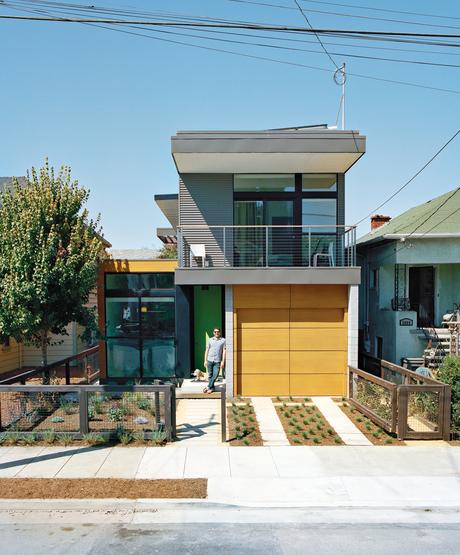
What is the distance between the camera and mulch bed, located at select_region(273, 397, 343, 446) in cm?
838

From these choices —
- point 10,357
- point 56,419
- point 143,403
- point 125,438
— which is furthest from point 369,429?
point 10,357

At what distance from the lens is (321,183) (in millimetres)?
13031

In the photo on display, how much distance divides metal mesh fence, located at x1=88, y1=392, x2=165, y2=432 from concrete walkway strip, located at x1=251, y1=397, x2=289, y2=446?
6.92ft

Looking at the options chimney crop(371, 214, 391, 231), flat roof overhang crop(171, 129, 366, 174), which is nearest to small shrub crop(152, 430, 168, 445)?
flat roof overhang crop(171, 129, 366, 174)

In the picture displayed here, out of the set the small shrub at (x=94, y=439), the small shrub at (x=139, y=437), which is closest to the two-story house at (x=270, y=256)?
the small shrub at (x=139, y=437)

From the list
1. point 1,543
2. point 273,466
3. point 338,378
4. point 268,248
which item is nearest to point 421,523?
point 273,466

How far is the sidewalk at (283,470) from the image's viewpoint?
6.17 meters

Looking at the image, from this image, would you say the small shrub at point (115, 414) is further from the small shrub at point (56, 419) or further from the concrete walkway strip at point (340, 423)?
the concrete walkway strip at point (340, 423)

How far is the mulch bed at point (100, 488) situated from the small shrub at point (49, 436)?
1478mm

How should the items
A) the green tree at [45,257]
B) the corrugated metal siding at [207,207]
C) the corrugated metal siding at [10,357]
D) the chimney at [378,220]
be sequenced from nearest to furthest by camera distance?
the green tree at [45,257] → the corrugated metal siding at [207,207] → the corrugated metal siding at [10,357] → the chimney at [378,220]

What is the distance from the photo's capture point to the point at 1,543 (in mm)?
5090

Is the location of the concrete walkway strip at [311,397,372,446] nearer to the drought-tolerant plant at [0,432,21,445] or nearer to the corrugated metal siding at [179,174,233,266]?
the corrugated metal siding at [179,174,233,266]

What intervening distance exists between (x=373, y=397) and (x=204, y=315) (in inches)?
224

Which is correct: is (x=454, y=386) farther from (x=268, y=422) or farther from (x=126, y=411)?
(x=126, y=411)
